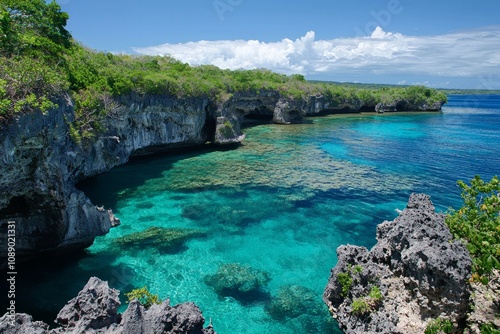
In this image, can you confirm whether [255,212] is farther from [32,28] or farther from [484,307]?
[32,28]

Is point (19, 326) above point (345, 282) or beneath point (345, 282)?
above

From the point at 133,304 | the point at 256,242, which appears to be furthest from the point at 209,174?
the point at 133,304

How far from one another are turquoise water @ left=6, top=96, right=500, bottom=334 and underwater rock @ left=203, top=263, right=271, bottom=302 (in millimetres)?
216

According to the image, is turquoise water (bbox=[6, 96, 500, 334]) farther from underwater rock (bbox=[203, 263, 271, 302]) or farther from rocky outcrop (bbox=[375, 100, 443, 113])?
rocky outcrop (bbox=[375, 100, 443, 113])

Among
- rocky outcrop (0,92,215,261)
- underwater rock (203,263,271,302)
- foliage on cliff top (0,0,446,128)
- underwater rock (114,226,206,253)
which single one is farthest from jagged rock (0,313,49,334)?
underwater rock (114,226,206,253)

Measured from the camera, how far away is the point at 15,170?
46.3ft

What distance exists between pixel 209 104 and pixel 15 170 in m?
32.0

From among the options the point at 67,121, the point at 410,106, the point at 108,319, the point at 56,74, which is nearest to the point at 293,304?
the point at 108,319

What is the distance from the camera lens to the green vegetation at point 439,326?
9226 mm

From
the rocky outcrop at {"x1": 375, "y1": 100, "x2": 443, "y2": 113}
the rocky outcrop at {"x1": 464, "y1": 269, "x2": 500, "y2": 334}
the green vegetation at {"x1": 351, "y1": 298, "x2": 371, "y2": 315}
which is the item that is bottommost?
the green vegetation at {"x1": 351, "y1": 298, "x2": 371, "y2": 315}

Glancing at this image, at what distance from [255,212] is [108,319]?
51.9 ft

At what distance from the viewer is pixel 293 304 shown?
1488 cm

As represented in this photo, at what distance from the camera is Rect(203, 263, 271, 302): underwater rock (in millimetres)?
15578

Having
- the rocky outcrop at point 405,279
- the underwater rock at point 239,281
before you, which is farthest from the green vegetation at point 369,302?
the underwater rock at point 239,281
